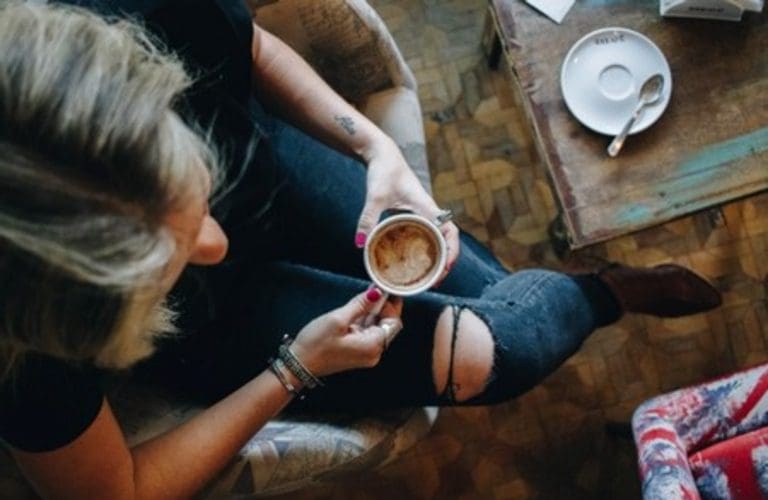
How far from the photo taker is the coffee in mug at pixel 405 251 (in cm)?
96

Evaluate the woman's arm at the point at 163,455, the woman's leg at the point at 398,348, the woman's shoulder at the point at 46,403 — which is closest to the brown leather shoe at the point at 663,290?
the woman's leg at the point at 398,348

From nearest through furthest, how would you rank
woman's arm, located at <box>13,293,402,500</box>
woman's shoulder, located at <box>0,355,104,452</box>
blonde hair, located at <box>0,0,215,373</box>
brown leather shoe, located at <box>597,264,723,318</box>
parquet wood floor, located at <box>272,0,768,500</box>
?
blonde hair, located at <box>0,0,215,373</box> < woman's shoulder, located at <box>0,355,104,452</box> < woman's arm, located at <box>13,293,402,500</box> < brown leather shoe, located at <box>597,264,723,318</box> < parquet wood floor, located at <box>272,0,768,500</box>

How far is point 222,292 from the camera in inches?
41.4

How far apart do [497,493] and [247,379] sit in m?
0.56

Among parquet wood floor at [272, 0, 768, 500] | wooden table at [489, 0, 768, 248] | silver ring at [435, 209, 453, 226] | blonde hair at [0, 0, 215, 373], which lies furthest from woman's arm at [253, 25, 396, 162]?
parquet wood floor at [272, 0, 768, 500]

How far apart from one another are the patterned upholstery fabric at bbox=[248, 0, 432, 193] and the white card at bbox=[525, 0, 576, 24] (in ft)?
0.63

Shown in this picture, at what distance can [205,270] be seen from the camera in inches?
39.9

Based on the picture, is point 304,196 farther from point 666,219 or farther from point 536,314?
point 666,219

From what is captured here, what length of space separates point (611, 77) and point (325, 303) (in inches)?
18.2

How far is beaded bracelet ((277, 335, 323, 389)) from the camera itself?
0.99m

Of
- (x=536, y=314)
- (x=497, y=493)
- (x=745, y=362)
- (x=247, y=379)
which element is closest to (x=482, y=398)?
(x=536, y=314)

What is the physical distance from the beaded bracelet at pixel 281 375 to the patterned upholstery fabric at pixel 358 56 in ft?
1.16

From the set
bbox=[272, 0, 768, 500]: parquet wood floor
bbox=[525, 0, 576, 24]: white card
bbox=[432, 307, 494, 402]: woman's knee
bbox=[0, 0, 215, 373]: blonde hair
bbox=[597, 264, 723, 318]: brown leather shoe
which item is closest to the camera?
bbox=[0, 0, 215, 373]: blonde hair

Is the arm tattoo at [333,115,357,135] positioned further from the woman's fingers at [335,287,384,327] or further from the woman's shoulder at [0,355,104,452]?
the woman's shoulder at [0,355,104,452]
